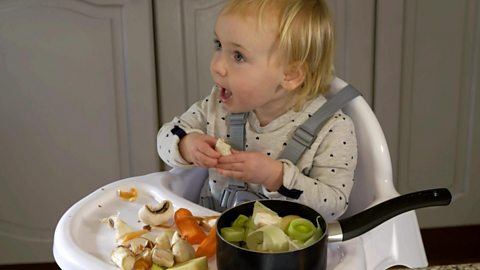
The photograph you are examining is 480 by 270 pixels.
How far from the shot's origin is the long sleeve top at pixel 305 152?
905 mm

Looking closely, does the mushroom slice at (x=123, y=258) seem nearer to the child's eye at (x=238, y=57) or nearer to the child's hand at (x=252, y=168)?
the child's hand at (x=252, y=168)

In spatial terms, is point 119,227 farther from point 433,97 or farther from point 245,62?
point 433,97

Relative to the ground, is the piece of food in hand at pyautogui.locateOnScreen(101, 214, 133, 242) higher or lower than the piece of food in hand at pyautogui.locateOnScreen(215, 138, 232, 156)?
lower

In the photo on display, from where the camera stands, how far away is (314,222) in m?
0.71

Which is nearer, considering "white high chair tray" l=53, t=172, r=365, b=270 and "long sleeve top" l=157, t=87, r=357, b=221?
"white high chair tray" l=53, t=172, r=365, b=270

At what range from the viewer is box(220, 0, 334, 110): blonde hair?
92 cm

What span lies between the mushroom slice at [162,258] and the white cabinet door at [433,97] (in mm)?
1168

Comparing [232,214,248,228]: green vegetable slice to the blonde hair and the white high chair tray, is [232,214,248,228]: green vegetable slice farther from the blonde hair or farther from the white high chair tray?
the blonde hair

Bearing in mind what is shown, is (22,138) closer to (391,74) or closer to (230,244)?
(391,74)

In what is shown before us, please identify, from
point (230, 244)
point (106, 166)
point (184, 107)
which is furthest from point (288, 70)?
point (106, 166)

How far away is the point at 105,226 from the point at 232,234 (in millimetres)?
239

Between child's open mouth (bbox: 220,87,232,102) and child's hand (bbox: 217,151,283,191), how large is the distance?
0.37 ft

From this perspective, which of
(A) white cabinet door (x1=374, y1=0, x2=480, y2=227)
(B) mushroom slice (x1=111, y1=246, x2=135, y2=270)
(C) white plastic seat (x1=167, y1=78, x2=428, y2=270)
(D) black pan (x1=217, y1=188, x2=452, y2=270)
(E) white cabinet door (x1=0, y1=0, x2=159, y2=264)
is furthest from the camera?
(A) white cabinet door (x1=374, y1=0, x2=480, y2=227)

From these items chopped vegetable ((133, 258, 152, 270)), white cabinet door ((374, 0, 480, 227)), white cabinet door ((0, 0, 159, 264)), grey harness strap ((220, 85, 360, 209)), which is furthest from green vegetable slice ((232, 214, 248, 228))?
white cabinet door ((374, 0, 480, 227))
